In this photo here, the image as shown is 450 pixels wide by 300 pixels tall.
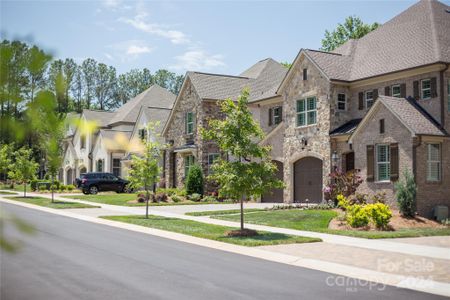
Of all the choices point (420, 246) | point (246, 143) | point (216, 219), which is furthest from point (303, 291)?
point (216, 219)

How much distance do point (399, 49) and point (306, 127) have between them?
6.67 meters

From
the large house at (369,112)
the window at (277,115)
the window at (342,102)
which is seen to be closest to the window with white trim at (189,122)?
the large house at (369,112)

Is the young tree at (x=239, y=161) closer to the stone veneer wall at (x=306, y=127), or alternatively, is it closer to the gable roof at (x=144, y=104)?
the stone veneer wall at (x=306, y=127)

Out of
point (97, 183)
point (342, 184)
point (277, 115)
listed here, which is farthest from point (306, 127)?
point (97, 183)

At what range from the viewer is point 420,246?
585 inches

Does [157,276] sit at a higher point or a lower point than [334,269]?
higher

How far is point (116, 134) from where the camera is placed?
49.8 meters

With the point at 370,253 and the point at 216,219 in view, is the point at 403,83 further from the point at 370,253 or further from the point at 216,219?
the point at 370,253

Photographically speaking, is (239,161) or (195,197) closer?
(239,161)

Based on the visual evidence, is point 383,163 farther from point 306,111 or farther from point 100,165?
point 100,165

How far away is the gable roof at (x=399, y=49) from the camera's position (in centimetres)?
2623

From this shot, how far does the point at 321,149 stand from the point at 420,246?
14562 millimetres

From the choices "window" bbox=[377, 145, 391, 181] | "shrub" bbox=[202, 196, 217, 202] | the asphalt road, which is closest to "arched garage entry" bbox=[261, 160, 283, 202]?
"shrub" bbox=[202, 196, 217, 202]

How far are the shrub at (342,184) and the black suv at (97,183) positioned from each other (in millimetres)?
21820
